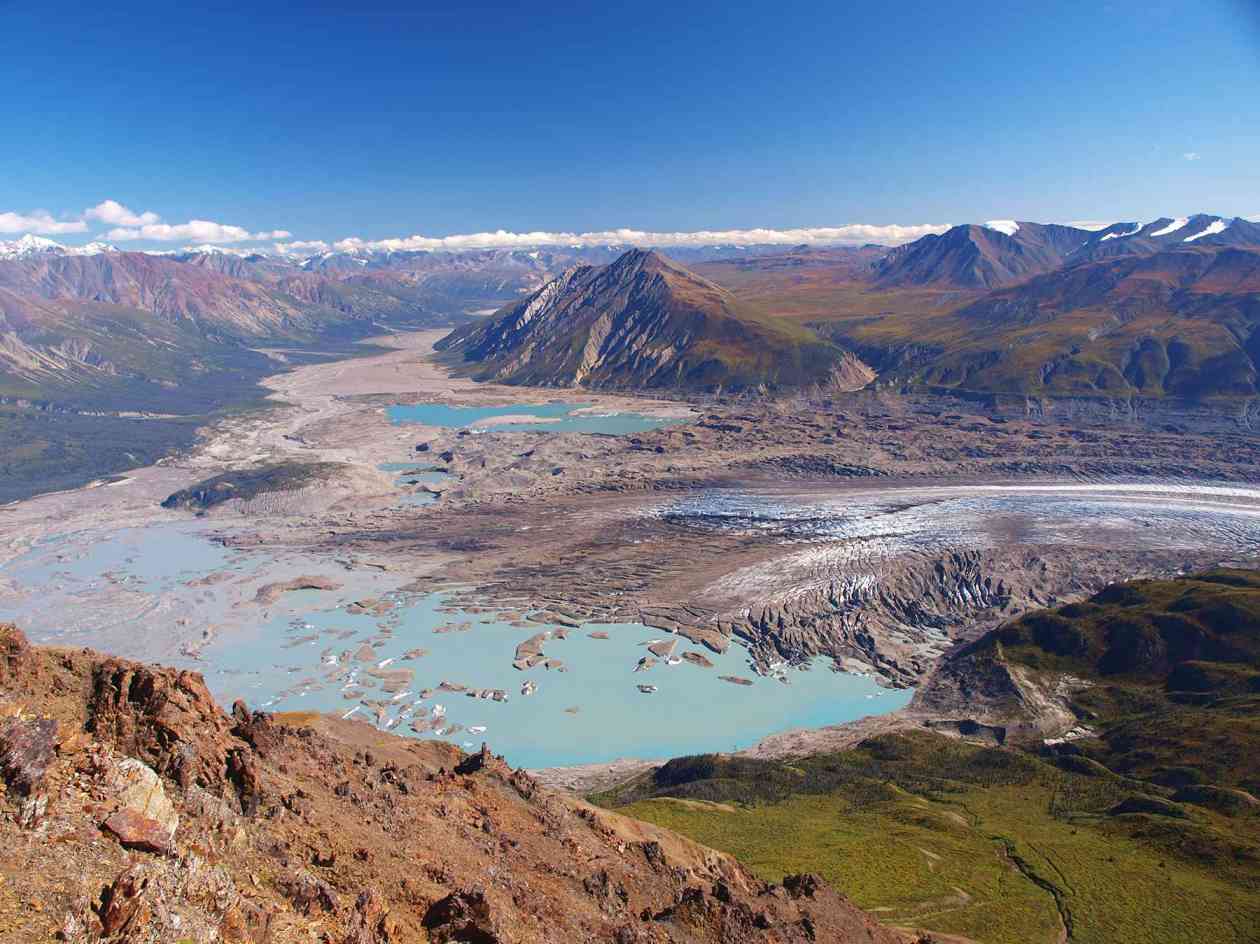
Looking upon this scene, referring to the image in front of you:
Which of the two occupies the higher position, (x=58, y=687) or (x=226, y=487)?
(x=58, y=687)

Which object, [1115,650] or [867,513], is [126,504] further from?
[1115,650]

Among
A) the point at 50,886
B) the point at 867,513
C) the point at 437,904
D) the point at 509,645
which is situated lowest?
the point at 509,645

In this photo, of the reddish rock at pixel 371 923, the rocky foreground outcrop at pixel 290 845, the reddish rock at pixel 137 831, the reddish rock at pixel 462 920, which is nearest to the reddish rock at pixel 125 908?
the rocky foreground outcrop at pixel 290 845

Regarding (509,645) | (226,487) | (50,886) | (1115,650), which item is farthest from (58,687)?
(226,487)

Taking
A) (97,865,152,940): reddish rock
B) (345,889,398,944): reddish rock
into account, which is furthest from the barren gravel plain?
(97,865,152,940): reddish rock

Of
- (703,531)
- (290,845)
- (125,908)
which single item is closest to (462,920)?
(290,845)

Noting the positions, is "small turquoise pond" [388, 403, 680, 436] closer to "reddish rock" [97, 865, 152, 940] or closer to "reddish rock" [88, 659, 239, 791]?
"reddish rock" [88, 659, 239, 791]
